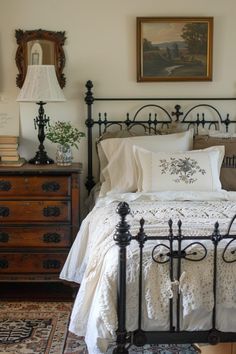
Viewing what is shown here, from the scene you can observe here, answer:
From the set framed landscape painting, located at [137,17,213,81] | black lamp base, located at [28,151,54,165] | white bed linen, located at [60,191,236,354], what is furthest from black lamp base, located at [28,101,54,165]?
white bed linen, located at [60,191,236,354]

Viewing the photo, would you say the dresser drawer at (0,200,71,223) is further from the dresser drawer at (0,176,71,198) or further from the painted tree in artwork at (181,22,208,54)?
the painted tree in artwork at (181,22,208,54)

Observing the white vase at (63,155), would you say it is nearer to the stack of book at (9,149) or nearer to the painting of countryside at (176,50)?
the stack of book at (9,149)

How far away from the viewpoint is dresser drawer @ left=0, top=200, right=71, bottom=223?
3.17m

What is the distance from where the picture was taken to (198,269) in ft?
6.31

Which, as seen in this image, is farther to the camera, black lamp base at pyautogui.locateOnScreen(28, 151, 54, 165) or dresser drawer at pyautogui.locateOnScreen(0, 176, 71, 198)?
black lamp base at pyautogui.locateOnScreen(28, 151, 54, 165)

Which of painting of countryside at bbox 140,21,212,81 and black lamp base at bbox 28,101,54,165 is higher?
painting of countryside at bbox 140,21,212,81

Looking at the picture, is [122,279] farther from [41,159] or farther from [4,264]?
[41,159]

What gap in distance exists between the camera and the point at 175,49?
3.59 m

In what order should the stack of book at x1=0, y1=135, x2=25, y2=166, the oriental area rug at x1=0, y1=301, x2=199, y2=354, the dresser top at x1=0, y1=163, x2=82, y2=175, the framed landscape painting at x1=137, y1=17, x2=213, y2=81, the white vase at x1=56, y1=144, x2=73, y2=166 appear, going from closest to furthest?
1. the oriental area rug at x1=0, y1=301, x2=199, y2=354
2. the dresser top at x1=0, y1=163, x2=82, y2=175
3. the white vase at x1=56, y1=144, x2=73, y2=166
4. the stack of book at x1=0, y1=135, x2=25, y2=166
5. the framed landscape painting at x1=137, y1=17, x2=213, y2=81

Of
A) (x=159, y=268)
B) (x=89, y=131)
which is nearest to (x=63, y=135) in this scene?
(x=89, y=131)

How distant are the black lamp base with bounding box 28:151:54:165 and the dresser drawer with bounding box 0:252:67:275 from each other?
65 cm

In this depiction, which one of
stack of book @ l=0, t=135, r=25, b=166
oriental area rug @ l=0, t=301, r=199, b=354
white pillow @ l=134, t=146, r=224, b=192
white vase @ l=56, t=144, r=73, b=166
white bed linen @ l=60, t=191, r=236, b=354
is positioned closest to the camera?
white bed linen @ l=60, t=191, r=236, b=354

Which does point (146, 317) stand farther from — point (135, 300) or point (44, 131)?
point (44, 131)

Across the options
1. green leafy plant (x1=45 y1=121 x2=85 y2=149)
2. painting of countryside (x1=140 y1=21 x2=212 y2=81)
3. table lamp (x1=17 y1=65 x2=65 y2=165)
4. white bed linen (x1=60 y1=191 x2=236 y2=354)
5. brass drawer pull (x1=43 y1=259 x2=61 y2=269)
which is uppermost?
painting of countryside (x1=140 y1=21 x2=212 y2=81)
